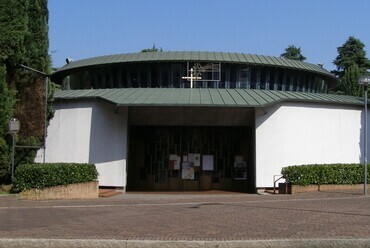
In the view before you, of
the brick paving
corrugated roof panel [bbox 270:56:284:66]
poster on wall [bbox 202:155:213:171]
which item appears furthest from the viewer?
corrugated roof panel [bbox 270:56:284:66]

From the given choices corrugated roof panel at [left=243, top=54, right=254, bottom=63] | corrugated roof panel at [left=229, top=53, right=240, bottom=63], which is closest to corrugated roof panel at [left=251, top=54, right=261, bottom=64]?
corrugated roof panel at [left=243, top=54, right=254, bottom=63]

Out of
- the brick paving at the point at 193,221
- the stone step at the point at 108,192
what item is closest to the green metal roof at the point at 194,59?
the stone step at the point at 108,192

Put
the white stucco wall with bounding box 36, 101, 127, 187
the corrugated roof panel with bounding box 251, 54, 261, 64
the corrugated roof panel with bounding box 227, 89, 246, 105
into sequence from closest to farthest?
the corrugated roof panel with bounding box 227, 89, 246, 105, the white stucco wall with bounding box 36, 101, 127, 187, the corrugated roof panel with bounding box 251, 54, 261, 64

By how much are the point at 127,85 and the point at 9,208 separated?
572 inches

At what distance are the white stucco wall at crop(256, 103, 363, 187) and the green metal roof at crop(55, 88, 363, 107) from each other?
0.69m

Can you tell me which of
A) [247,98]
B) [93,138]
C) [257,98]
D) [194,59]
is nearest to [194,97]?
[247,98]

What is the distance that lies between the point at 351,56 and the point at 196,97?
51.5 meters

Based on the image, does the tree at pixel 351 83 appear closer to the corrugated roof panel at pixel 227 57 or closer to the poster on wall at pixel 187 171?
the corrugated roof panel at pixel 227 57

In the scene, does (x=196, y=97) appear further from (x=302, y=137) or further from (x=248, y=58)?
(x=302, y=137)

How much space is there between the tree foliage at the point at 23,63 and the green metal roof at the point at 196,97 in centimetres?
363

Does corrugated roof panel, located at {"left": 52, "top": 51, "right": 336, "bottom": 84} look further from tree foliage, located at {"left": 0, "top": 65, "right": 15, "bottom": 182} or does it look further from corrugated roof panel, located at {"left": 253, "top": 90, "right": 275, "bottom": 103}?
tree foliage, located at {"left": 0, "top": 65, "right": 15, "bottom": 182}

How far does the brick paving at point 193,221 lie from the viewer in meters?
9.23

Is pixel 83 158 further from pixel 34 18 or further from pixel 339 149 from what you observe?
pixel 339 149

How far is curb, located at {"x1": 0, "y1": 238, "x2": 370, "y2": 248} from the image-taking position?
8281 millimetres
